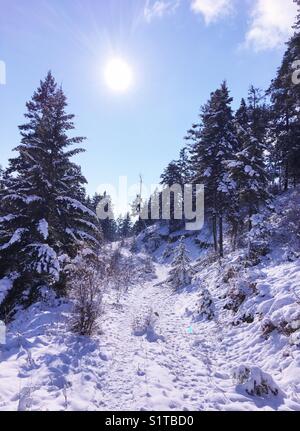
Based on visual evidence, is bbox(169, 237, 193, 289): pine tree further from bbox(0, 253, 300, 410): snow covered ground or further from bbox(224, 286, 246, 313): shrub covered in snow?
bbox(224, 286, 246, 313): shrub covered in snow

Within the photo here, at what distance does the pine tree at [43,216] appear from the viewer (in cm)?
1278

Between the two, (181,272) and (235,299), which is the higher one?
(181,272)

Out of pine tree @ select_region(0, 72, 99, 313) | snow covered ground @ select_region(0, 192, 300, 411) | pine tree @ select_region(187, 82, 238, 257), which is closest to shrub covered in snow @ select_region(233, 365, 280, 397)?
snow covered ground @ select_region(0, 192, 300, 411)

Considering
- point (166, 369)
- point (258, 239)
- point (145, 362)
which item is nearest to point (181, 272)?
point (258, 239)

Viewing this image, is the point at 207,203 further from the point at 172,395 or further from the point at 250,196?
the point at 172,395

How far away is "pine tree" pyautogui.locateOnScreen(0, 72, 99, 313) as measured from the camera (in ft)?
41.9

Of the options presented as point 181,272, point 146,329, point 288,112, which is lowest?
point 146,329

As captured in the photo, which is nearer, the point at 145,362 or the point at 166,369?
the point at 166,369

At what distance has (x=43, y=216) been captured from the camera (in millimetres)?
14281
